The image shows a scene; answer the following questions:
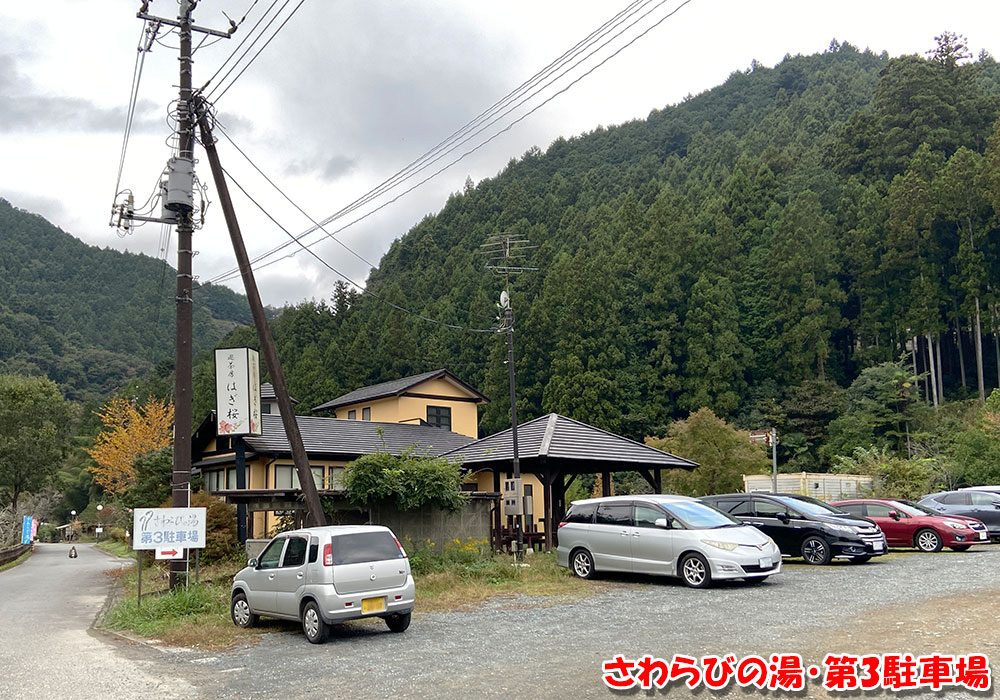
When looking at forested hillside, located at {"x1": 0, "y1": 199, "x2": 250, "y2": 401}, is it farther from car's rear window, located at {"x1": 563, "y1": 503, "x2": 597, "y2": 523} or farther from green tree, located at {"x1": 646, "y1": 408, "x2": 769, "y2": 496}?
car's rear window, located at {"x1": 563, "y1": 503, "x2": 597, "y2": 523}

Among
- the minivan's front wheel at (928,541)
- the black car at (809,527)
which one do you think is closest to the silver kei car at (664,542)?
the black car at (809,527)

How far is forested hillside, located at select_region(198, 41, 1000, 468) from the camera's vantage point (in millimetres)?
56281

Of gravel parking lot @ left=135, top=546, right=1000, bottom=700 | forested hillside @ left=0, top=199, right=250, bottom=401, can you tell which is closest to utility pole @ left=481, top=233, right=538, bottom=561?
gravel parking lot @ left=135, top=546, right=1000, bottom=700

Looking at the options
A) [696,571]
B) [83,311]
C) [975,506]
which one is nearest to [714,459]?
[975,506]

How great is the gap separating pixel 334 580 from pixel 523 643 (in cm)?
263

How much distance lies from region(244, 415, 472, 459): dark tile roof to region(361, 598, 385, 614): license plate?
560 inches

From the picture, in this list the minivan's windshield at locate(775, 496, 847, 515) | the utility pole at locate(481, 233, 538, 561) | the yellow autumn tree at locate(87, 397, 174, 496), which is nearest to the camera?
the minivan's windshield at locate(775, 496, 847, 515)

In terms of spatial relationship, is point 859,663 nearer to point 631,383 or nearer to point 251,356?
point 251,356

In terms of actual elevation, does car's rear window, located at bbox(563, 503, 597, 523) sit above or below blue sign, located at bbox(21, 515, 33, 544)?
above

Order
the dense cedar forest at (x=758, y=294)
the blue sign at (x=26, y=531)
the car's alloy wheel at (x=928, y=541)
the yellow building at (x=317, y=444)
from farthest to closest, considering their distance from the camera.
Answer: the dense cedar forest at (x=758, y=294) < the blue sign at (x=26, y=531) < the yellow building at (x=317, y=444) < the car's alloy wheel at (x=928, y=541)

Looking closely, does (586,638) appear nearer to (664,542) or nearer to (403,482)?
(664,542)

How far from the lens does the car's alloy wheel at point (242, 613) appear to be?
41.7 feet

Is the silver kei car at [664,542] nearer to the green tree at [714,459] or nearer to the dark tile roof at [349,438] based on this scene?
the dark tile roof at [349,438]

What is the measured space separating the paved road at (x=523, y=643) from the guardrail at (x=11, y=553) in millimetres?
22853
